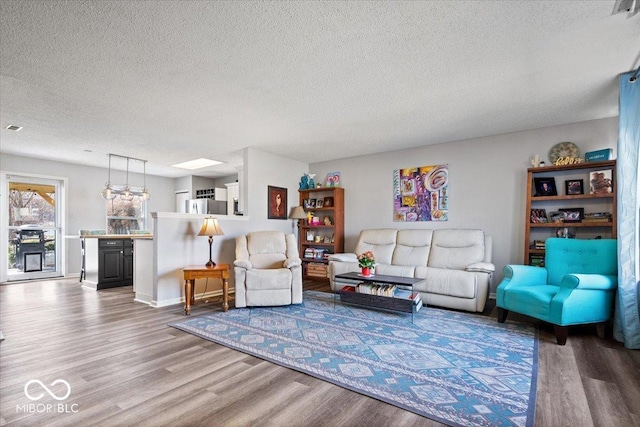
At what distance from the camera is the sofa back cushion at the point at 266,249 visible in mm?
4531

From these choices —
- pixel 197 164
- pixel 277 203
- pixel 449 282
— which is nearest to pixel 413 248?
pixel 449 282

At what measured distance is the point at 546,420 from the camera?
1.71 m

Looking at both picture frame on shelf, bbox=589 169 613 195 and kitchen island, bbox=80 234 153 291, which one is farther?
kitchen island, bbox=80 234 153 291

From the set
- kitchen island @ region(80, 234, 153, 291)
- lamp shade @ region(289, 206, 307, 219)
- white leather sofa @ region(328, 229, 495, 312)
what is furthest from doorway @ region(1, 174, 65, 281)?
white leather sofa @ region(328, 229, 495, 312)

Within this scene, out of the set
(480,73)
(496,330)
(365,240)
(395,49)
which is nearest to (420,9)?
(395,49)

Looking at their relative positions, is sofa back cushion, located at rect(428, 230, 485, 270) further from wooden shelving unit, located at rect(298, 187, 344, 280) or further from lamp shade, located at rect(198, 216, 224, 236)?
lamp shade, located at rect(198, 216, 224, 236)

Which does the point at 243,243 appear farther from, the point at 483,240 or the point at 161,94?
the point at 483,240

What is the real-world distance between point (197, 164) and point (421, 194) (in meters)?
4.66

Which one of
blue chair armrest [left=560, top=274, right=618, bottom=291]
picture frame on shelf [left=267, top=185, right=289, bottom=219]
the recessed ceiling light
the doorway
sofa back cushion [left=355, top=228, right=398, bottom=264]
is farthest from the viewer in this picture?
the recessed ceiling light

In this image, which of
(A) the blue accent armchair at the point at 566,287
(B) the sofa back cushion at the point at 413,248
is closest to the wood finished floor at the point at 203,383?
(A) the blue accent armchair at the point at 566,287

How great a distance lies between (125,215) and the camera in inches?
299

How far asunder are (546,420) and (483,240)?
298 centimetres

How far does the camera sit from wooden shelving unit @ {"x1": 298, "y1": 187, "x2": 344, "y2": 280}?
5.99 metres

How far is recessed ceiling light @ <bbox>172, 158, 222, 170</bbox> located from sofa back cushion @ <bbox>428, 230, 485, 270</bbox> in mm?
4559
